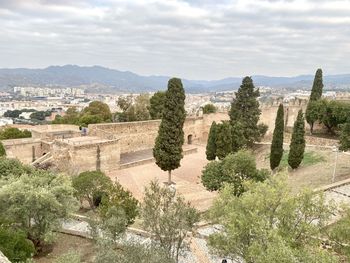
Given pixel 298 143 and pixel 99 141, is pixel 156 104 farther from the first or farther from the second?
pixel 298 143

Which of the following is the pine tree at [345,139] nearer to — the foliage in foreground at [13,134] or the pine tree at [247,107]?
the pine tree at [247,107]

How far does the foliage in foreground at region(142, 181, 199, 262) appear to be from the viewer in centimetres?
1270

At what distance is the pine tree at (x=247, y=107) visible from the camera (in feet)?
105

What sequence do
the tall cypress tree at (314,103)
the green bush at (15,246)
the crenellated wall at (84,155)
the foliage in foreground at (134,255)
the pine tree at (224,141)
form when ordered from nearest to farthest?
the foliage in foreground at (134,255), the green bush at (15,246), the pine tree at (224,141), the crenellated wall at (84,155), the tall cypress tree at (314,103)

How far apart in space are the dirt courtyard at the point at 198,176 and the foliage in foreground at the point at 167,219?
7924mm

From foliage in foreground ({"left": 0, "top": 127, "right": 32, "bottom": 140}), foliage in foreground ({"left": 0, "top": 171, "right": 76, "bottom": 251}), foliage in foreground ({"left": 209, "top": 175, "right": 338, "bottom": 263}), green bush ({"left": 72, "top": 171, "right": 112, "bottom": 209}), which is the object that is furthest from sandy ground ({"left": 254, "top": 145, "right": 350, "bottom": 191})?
foliage in foreground ({"left": 0, "top": 127, "right": 32, "bottom": 140})

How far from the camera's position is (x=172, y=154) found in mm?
23609

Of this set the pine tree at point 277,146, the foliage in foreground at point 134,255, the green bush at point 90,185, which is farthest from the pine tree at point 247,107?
the foliage in foreground at point 134,255

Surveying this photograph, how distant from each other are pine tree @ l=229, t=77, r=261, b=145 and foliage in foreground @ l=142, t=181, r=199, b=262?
19332mm

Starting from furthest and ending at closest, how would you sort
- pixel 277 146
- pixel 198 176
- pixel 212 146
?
pixel 212 146 → pixel 198 176 → pixel 277 146

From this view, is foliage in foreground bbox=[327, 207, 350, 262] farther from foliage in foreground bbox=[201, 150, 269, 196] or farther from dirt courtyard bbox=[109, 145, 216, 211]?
dirt courtyard bbox=[109, 145, 216, 211]

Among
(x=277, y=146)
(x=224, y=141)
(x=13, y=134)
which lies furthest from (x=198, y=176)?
(x=13, y=134)

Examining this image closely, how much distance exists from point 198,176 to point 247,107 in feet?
25.8

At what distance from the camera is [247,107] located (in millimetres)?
32219
